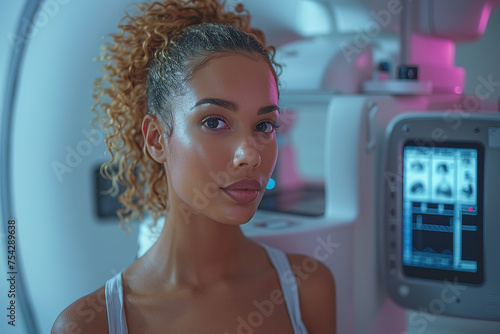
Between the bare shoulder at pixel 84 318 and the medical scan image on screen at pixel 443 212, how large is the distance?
0.76m

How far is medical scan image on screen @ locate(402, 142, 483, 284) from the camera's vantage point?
4.41 ft

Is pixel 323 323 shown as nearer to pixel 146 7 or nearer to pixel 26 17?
pixel 146 7

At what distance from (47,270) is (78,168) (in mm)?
263

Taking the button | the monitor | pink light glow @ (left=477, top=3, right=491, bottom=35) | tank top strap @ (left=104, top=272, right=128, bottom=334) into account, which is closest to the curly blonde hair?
tank top strap @ (left=104, top=272, right=128, bottom=334)

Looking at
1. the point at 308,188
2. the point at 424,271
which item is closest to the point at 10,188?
the point at 424,271

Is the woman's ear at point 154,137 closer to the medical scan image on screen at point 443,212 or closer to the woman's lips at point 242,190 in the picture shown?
the woman's lips at point 242,190

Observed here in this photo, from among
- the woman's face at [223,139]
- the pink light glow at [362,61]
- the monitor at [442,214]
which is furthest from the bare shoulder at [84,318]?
the pink light glow at [362,61]

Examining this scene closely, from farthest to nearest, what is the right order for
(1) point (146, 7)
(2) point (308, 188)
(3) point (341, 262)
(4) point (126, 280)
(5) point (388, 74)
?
(2) point (308, 188) → (5) point (388, 74) → (3) point (341, 262) → (1) point (146, 7) → (4) point (126, 280)

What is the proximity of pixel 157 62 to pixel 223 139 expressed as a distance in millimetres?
225

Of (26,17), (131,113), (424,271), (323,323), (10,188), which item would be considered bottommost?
(323,323)

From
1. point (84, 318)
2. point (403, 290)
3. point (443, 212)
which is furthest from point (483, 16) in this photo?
point (84, 318)

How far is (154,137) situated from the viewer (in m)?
1.08

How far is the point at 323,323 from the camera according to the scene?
1.18 m

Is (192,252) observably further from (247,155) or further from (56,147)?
(56,147)
